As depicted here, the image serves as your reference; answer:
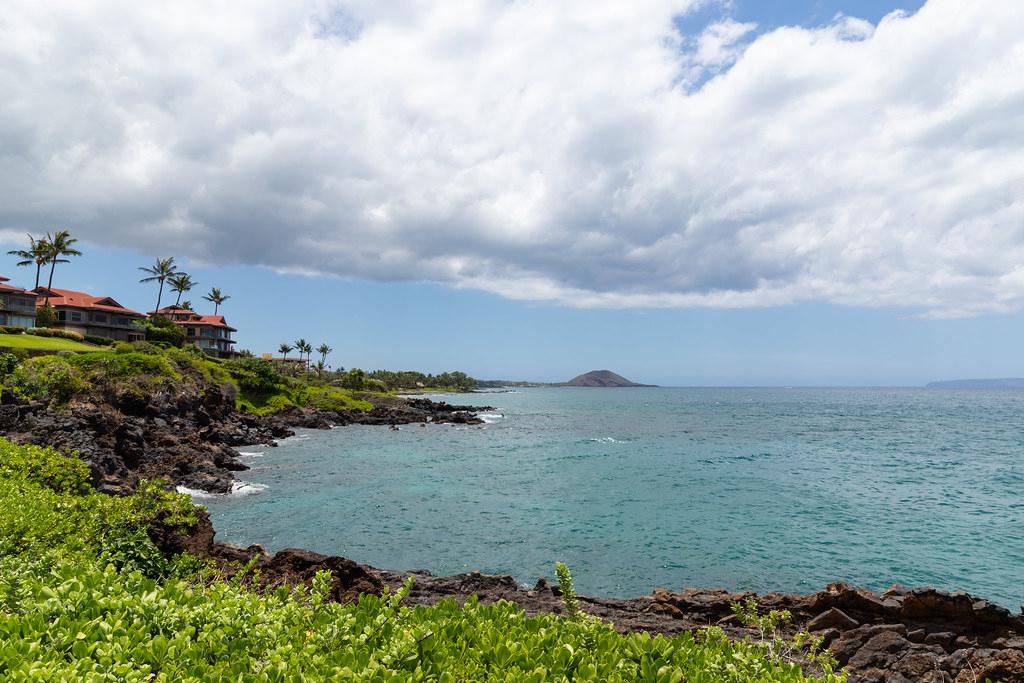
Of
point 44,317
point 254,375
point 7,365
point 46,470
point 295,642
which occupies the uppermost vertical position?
point 44,317

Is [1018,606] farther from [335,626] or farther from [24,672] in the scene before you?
[24,672]

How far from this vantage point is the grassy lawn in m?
54.6

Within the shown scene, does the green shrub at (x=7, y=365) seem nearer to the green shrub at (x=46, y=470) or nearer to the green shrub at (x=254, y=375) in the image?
the green shrub at (x=46, y=470)

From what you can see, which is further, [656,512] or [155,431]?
[155,431]

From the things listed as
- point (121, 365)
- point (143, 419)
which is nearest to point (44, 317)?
point (121, 365)

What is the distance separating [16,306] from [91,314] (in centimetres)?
1078

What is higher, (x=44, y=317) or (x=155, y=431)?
(x=44, y=317)

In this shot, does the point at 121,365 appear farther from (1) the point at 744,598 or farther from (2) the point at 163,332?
(1) the point at 744,598

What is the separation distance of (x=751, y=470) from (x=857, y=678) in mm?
36745

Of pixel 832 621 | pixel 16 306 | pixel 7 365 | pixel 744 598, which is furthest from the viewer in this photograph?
pixel 16 306

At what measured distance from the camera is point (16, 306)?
75.6 metres

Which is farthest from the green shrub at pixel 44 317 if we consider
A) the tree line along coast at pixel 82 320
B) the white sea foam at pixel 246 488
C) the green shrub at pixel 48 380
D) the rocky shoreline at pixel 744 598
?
the white sea foam at pixel 246 488

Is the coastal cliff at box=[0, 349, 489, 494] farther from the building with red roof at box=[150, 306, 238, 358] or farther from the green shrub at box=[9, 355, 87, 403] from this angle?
the building with red roof at box=[150, 306, 238, 358]

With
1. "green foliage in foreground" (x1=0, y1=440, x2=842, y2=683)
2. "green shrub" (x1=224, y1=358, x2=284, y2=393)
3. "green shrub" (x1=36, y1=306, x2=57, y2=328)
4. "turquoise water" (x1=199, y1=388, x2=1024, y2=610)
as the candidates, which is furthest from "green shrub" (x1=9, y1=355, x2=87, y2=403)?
"green shrub" (x1=36, y1=306, x2=57, y2=328)
